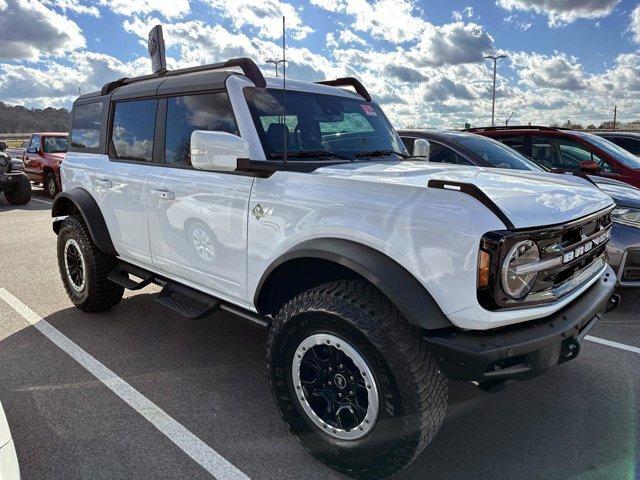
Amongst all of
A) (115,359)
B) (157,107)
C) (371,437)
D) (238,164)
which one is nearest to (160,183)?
(157,107)

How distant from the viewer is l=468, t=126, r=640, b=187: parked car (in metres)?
6.67

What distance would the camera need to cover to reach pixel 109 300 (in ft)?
15.4

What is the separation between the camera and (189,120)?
3.53 m

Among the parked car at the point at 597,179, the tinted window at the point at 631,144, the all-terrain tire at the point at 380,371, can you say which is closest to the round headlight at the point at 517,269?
the all-terrain tire at the point at 380,371

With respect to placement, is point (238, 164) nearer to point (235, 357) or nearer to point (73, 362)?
point (235, 357)

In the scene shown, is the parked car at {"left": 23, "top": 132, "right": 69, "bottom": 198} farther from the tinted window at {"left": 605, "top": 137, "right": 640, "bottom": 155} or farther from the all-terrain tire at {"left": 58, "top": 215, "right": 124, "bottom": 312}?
the tinted window at {"left": 605, "top": 137, "right": 640, "bottom": 155}

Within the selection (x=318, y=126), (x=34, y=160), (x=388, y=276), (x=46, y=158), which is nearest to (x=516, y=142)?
(x=318, y=126)

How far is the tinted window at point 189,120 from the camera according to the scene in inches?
128

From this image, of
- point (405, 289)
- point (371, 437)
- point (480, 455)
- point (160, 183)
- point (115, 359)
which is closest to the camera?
point (405, 289)

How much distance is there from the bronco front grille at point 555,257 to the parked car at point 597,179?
153 cm

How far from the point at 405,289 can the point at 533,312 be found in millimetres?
576

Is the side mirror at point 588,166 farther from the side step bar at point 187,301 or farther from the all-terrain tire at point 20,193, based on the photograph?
the all-terrain tire at point 20,193

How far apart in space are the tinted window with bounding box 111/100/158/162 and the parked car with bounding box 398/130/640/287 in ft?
8.00

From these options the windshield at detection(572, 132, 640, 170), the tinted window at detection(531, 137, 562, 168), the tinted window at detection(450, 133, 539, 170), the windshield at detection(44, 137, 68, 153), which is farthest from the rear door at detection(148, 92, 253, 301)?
the windshield at detection(44, 137, 68, 153)
